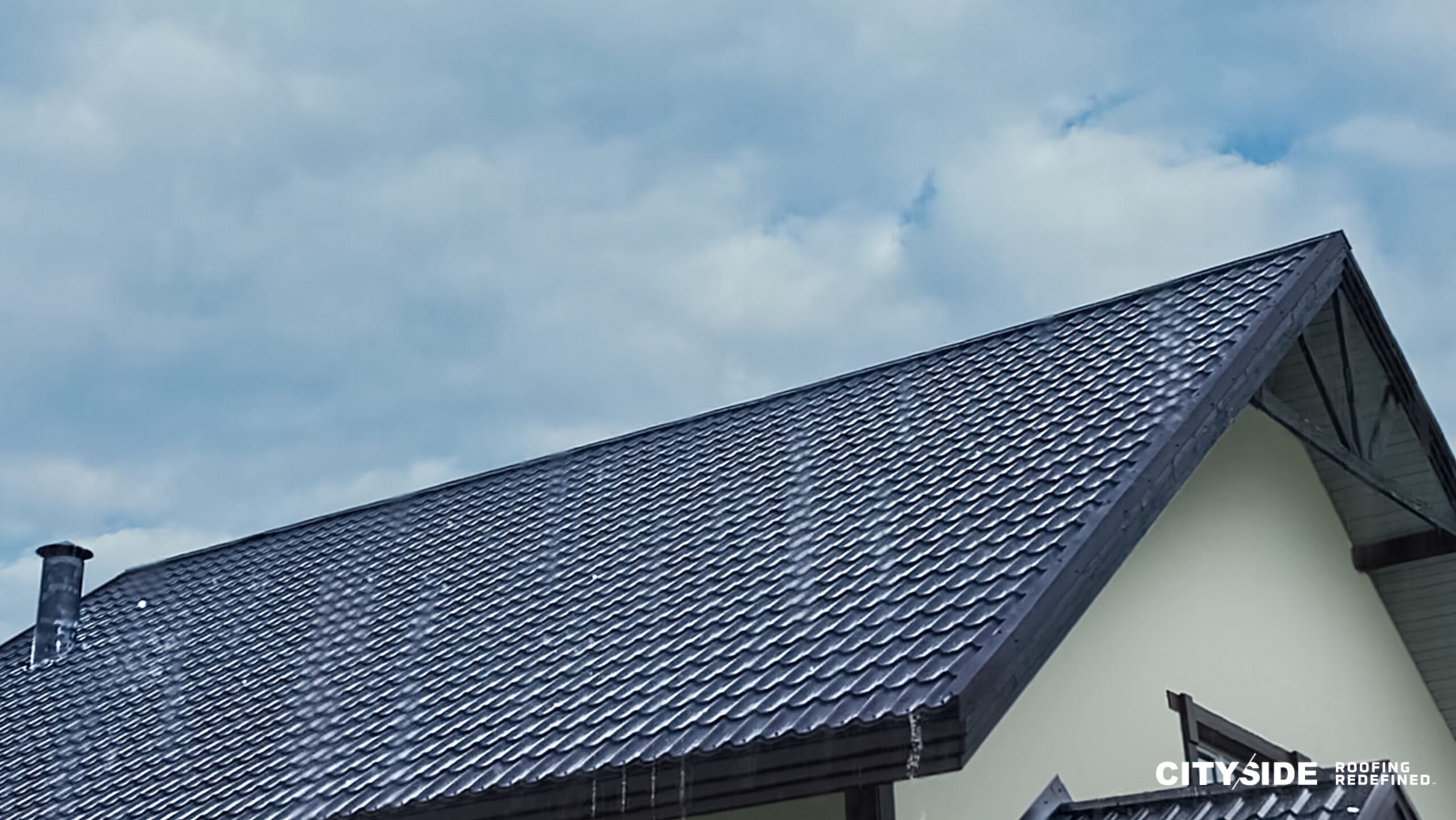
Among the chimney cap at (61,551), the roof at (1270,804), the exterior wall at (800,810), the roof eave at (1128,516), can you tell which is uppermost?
the chimney cap at (61,551)

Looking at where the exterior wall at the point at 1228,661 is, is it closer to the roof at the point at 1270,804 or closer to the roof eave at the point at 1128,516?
the roof eave at the point at 1128,516

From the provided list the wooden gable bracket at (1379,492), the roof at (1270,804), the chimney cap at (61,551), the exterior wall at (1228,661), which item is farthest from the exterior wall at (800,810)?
the chimney cap at (61,551)

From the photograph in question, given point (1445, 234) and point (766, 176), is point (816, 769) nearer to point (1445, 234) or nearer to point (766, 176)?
point (766, 176)

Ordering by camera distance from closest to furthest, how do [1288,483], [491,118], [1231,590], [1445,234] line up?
1. [1231,590]
2. [1288,483]
3. [491,118]
4. [1445,234]

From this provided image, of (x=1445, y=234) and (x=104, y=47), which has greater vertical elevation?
(x=1445, y=234)

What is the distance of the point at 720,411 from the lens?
12.0 metres

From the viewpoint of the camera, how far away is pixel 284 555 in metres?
12.6

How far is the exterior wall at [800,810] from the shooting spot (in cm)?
652

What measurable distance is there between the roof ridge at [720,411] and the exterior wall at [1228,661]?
1.14 metres

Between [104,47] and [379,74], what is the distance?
7.07 feet

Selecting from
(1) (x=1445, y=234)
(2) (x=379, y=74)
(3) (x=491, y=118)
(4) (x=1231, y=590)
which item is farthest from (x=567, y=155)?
(1) (x=1445, y=234)

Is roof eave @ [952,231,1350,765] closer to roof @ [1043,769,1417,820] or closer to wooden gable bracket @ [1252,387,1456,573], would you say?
wooden gable bracket @ [1252,387,1456,573]

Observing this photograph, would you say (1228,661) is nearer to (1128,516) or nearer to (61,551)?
(1128,516)

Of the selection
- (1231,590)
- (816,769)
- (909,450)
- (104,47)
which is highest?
(104,47)
